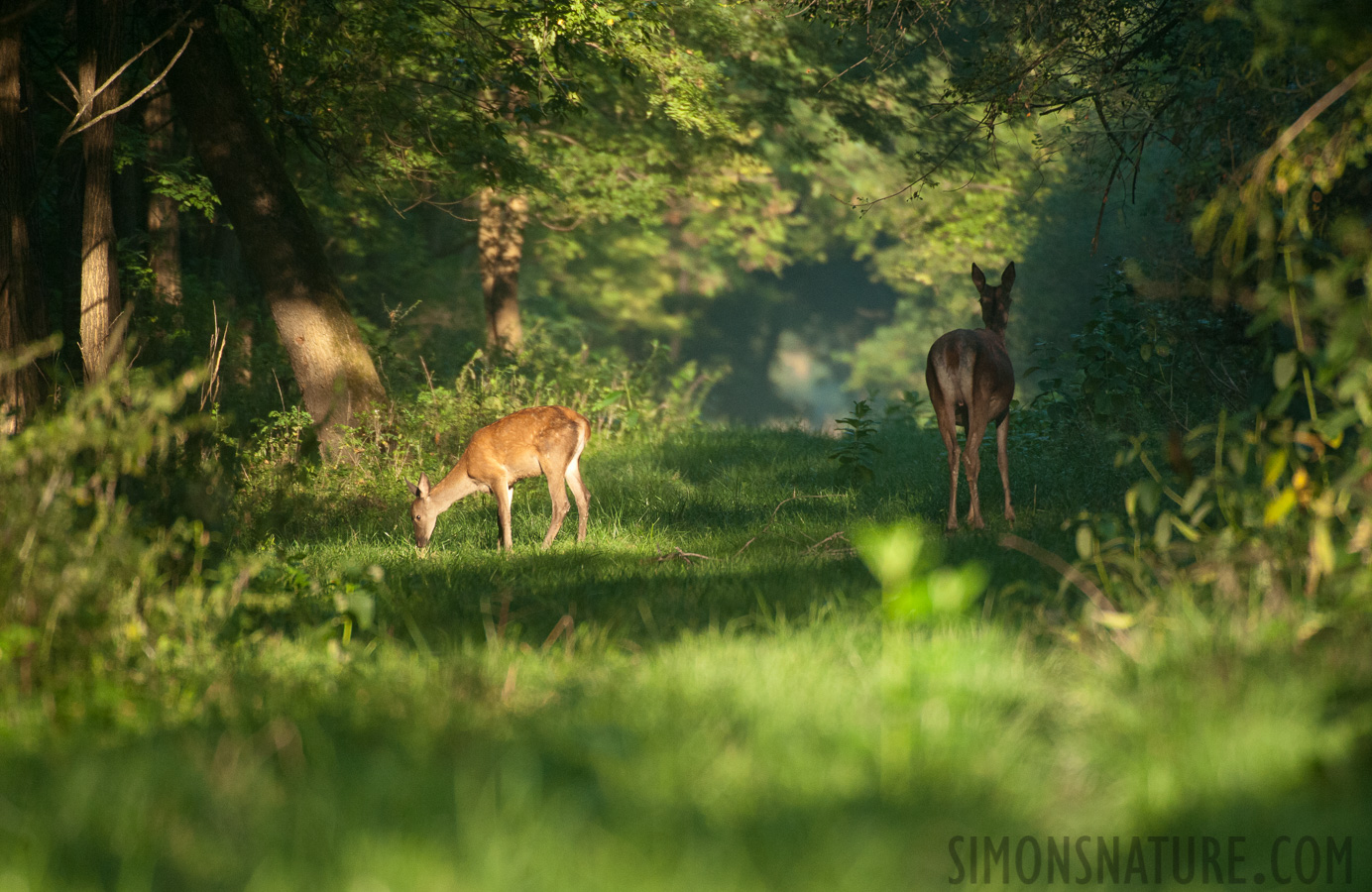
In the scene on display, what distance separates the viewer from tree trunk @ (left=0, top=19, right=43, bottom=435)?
7816 millimetres

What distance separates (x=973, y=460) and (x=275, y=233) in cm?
757

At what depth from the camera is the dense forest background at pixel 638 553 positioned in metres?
2.82

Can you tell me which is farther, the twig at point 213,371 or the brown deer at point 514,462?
the brown deer at point 514,462

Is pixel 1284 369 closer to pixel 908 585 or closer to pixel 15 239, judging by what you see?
pixel 908 585

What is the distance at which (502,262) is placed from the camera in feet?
70.0

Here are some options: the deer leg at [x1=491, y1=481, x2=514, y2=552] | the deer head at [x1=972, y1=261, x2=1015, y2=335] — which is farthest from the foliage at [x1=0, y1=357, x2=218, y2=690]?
the deer head at [x1=972, y1=261, x2=1015, y2=335]

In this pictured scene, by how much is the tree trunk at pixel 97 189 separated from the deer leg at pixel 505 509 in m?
3.21

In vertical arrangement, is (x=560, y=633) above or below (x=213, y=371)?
below

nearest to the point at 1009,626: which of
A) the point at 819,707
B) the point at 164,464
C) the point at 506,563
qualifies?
the point at 819,707

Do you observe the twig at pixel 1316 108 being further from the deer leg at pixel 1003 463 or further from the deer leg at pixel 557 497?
the deer leg at pixel 557 497

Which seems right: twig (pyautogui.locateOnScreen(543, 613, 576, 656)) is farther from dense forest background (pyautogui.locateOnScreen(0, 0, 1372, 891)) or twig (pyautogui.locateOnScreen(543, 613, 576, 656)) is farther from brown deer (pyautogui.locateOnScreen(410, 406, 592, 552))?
brown deer (pyautogui.locateOnScreen(410, 406, 592, 552))

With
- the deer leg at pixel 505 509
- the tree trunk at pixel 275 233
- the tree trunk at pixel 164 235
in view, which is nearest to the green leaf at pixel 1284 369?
the deer leg at pixel 505 509

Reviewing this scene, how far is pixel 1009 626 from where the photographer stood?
4887mm

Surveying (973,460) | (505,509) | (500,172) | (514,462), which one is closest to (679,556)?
(505,509)
